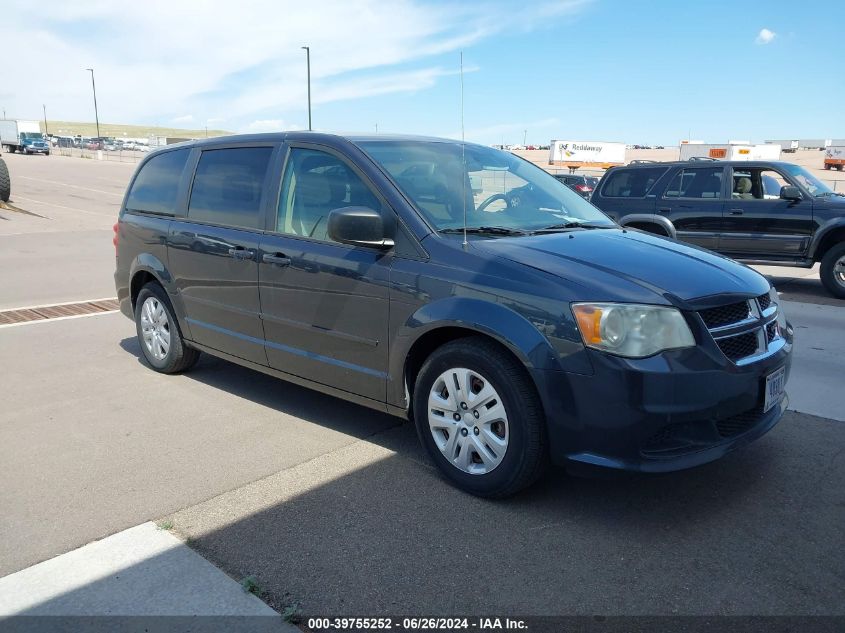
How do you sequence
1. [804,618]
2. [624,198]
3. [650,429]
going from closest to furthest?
[804,618] → [650,429] → [624,198]

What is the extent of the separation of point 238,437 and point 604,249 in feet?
7.89

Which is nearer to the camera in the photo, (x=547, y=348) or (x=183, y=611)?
(x=183, y=611)

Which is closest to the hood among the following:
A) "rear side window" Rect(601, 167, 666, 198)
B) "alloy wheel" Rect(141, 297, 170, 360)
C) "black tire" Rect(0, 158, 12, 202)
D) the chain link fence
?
"alloy wheel" Rect(141, 297, 170, 360)

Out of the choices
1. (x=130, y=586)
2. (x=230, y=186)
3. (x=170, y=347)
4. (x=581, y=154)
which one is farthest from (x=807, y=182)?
(x=581, y=154)

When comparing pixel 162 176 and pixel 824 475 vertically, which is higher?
pixel 162 176

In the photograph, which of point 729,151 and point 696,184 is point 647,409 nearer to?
point 696,184

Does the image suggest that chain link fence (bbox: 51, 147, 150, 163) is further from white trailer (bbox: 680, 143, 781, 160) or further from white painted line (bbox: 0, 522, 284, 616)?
white painted line (bbox: 0, 522, 284, 616)

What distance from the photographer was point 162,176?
218 inches

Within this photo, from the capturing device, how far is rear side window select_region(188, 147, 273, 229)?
455cm

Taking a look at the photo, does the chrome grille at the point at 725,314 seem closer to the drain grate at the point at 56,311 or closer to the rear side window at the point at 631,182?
the drain grate at the point at 56,311

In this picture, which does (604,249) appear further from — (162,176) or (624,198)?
(624,198)

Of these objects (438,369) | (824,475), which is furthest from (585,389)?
(824,475)

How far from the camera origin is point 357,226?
3.60m

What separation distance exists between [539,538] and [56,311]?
6.50 m
